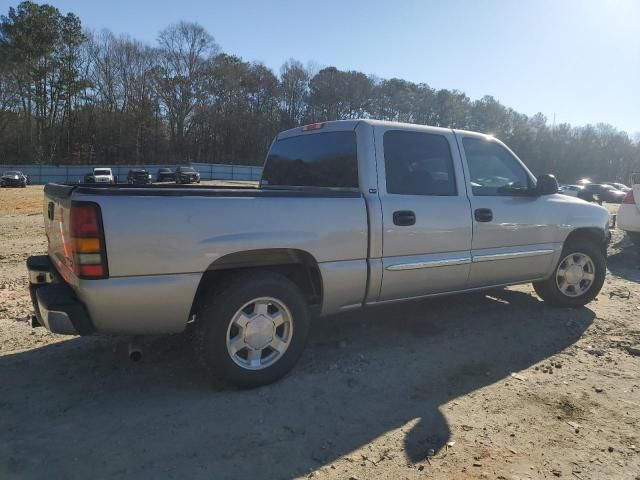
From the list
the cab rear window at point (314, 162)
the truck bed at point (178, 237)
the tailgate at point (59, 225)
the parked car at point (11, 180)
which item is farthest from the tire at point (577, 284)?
the parked car at point (11, 180)

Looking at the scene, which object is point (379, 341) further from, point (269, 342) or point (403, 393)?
point (269, 342)

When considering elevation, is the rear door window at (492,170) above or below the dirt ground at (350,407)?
above

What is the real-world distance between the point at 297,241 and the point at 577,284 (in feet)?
12.3

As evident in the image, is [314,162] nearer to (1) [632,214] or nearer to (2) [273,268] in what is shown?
(2) [273,268]

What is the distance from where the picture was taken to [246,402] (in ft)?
10.7

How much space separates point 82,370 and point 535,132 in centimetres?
8952

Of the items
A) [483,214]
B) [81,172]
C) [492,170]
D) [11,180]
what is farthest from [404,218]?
[81,172]

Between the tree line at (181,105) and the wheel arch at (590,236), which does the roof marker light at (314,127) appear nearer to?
the wheel arch at (590,236)

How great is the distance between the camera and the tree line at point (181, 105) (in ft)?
177

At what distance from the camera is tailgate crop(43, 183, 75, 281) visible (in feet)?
9.92

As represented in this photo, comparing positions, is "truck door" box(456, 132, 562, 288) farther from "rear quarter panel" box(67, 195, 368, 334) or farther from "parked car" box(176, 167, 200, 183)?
"parked car" box(176, 167, 200, 183)

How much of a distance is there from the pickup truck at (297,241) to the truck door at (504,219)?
15 mm

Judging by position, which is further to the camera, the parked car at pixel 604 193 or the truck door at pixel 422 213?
the parked car at pixel 604 193

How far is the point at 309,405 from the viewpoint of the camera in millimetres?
3240
